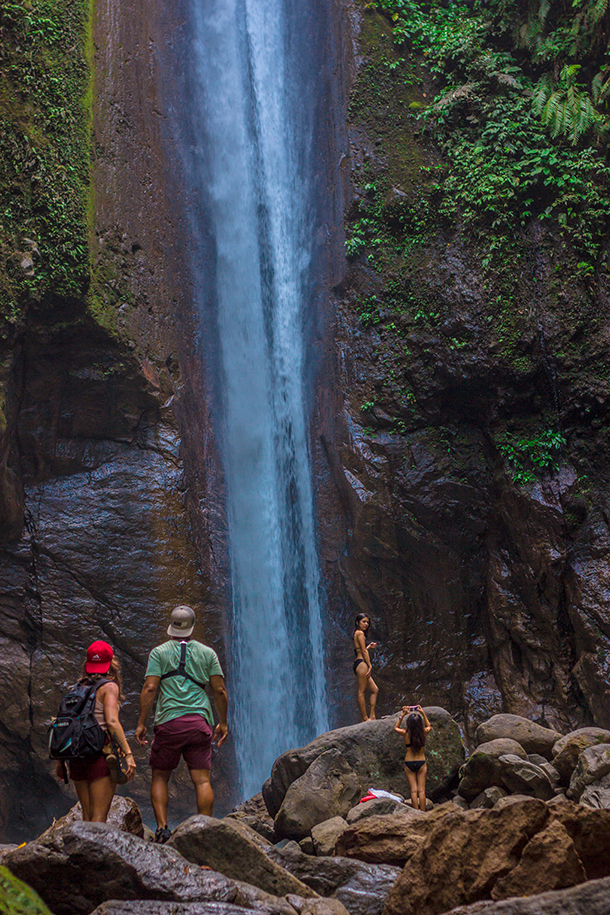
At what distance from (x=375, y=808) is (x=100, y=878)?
325cm

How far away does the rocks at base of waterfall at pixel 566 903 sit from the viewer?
250 cm

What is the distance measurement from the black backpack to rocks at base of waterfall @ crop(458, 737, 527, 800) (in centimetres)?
421

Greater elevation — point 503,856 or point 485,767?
point 485,767

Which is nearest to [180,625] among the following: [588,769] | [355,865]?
[355,865]

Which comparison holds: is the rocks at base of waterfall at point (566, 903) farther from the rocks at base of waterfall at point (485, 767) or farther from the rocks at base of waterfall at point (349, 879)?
the rocks at base of waterfall at point (485, 767)

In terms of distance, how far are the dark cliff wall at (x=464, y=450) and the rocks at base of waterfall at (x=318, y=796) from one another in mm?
4312

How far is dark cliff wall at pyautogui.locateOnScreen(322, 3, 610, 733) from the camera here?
1118cm

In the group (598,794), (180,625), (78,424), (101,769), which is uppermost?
(78,424)

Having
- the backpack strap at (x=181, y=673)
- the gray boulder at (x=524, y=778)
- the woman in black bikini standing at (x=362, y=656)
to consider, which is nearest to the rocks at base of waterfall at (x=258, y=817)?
the woman in black bikini standing at (x=362, y=656)

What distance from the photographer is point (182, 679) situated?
5219 mm

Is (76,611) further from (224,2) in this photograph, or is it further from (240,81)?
(224,2)

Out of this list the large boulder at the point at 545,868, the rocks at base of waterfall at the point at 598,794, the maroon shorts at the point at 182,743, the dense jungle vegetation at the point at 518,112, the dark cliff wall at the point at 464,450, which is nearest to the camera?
the large boulder at the point at 545,868

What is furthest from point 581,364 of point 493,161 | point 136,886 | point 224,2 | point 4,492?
point 224,2

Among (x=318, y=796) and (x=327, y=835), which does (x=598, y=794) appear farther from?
(x=318, y=796)
